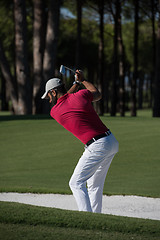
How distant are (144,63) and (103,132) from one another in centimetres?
4822

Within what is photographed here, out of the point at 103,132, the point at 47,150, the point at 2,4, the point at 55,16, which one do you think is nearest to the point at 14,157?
the point at 47,150

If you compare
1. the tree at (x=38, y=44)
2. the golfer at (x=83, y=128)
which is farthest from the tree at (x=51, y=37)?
the golfer at (x=83, y=128)

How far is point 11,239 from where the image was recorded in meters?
4.88

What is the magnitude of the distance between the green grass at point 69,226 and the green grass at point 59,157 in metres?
3.35

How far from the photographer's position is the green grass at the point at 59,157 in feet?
33.1

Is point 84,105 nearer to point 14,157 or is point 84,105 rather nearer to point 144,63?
point 14,157

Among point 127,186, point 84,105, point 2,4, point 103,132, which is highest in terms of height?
point 2,4

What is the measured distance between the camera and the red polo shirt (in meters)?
5.79

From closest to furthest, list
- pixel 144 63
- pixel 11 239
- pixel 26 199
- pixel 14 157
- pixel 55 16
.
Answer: pixel 11 239
pixel 26 199
pixel 14 157
pixel 55 16
pixel 144 63

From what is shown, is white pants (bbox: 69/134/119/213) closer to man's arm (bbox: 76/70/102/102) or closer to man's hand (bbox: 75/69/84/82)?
man's arm (bbox: 76/70/102/102)

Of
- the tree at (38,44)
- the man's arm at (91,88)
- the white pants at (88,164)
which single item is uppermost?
the tree at (38,44)

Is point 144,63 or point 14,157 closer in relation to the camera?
point 14,157

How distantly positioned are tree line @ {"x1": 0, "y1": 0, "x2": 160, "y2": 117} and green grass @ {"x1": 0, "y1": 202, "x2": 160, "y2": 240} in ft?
7.98

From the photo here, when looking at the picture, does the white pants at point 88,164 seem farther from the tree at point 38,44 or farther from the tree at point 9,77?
the tree at point 9,77
